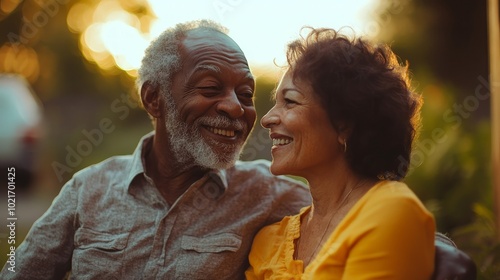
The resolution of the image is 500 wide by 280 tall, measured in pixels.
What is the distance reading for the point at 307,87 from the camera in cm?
259

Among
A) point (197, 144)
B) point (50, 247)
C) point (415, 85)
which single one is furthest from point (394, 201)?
point (415, 85)

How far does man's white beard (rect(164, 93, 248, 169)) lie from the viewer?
308cm

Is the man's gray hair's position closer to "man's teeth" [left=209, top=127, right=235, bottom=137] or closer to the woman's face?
"man's teeth" [left=209, top=127, right=235, bottom=137]

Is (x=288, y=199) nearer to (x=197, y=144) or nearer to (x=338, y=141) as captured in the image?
(x=197, y=144)

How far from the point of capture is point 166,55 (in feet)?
10.8

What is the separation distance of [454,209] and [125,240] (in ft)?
13.0

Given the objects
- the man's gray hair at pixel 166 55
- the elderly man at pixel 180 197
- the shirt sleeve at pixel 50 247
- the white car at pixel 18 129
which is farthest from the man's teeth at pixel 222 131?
the white car at pixel 18 129

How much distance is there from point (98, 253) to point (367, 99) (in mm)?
1529

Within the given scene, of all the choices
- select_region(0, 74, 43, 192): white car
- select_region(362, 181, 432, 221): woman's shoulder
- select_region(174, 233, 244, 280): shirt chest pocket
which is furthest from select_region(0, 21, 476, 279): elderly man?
select_region(0, 74, 43, 192): white car

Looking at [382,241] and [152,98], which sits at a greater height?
[152,98]

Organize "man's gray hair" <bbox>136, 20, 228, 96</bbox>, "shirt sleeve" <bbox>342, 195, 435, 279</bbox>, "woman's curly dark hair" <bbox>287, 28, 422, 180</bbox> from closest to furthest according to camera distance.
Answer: "shirt sleeve" <bbox>342, 195, 435, 279</bbox>
"woman's curly dark hair" <bbox>287, 28, 422, 180</bbox>
"man's gray hair" <bbox>136, 20, 228, 96</bbox>

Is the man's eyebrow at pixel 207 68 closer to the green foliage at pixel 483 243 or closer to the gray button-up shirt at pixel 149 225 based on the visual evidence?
the gray button-up shirt at pixel 149 225

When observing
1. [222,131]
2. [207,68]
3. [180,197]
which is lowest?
[180,197]

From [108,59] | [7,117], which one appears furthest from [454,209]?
[108,59]
